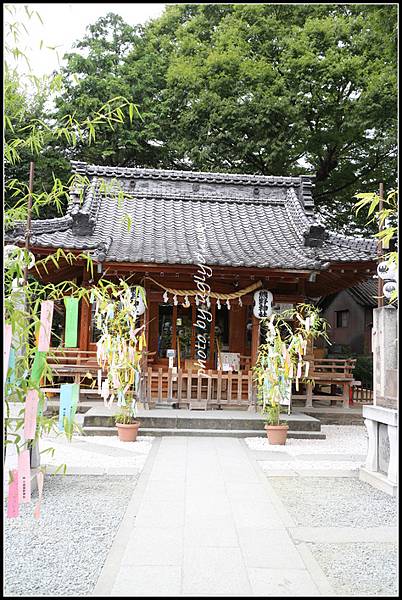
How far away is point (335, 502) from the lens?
5.43 meters

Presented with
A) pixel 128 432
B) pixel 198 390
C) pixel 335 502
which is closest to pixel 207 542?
pixel 335 502

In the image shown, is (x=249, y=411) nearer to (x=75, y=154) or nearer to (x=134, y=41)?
(x=75, y=154)

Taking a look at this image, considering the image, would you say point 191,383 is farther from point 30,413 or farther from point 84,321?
point 30,413

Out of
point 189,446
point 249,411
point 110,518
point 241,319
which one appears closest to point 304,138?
point 241,319

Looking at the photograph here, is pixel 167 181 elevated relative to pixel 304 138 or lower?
lower

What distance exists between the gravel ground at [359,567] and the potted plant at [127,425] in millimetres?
4714

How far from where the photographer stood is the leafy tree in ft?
62.2

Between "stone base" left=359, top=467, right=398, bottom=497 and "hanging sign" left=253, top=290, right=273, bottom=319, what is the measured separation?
4.85 meters

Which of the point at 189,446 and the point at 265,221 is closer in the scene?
the point at 189,446

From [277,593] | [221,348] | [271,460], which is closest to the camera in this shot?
[277,593]

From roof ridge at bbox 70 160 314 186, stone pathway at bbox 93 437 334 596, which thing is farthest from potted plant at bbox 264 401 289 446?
roof ridge at bbox 70 160 314 186

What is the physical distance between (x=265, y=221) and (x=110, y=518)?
34.2ft

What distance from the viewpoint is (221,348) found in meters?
12.4

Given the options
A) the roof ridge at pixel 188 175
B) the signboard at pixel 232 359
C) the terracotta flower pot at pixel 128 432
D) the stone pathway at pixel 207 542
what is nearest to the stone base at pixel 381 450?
the stone pathway at pixel 207 542
